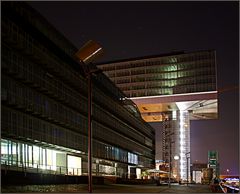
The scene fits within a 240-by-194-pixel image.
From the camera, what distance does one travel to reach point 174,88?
125 metres

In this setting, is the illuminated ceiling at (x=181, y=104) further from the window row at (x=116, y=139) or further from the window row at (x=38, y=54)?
the window row at (x=38, y=54)

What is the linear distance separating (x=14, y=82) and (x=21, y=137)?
518 centimetres

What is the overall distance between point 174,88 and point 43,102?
8487 cm

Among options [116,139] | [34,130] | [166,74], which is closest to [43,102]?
[34,130]

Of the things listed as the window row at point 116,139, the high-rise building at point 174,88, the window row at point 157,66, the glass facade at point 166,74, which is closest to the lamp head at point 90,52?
the window row at point 116,139

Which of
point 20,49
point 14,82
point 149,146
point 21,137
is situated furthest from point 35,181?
point 149,146

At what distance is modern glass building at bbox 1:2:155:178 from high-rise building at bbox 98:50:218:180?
185ft

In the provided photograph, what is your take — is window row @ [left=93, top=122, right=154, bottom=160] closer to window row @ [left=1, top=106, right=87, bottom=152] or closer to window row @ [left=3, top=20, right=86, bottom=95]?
window row @ [left=1, top=106, right=87, bottom=152]

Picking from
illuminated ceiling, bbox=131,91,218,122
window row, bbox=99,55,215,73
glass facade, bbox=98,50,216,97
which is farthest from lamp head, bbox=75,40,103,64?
window row, bbox=99,55,215,73

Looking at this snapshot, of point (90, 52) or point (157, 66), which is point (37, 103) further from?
point (157, 66)

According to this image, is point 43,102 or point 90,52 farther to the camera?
point 43,102

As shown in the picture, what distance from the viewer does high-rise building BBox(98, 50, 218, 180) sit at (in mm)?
120500

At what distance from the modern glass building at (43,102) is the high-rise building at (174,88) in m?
56.2

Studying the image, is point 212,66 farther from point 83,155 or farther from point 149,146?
point 83,155
